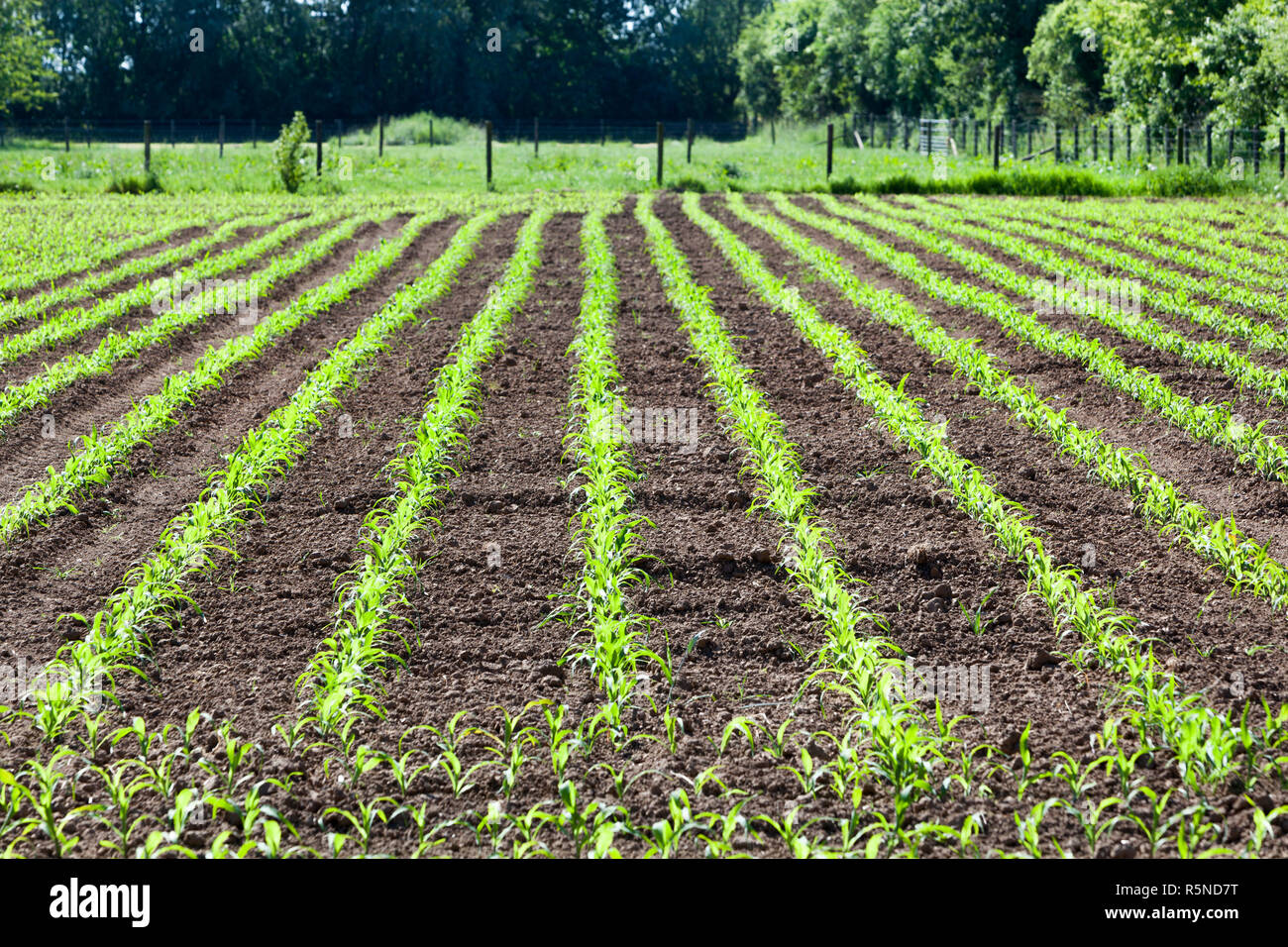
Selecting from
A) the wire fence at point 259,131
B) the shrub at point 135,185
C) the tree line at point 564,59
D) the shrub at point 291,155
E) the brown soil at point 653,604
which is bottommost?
the brown soil at point 653,604

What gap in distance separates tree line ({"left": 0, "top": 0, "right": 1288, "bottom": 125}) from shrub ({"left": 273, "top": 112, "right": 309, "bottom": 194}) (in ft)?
83.9

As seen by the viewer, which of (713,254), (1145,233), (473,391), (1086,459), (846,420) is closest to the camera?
(1086,459)

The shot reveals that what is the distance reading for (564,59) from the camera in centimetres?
6838

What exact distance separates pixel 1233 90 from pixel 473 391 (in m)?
27.5

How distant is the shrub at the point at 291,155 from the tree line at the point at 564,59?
25577 mm

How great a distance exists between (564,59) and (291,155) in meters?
48.4

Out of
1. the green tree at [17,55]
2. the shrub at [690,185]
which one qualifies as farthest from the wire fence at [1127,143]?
the green tree at [17,55]

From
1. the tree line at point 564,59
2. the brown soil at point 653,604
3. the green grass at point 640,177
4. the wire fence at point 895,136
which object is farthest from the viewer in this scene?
the tree line at point 564,59

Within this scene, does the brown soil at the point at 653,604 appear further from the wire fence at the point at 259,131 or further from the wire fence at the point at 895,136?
the wire fence at the point at 259,131

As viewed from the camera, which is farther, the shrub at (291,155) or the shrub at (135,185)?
the shrub at (135,185)

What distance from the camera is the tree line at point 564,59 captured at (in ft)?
147

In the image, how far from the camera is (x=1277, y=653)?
4648 millimetres
